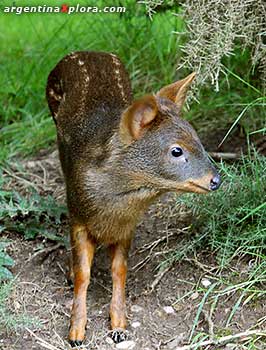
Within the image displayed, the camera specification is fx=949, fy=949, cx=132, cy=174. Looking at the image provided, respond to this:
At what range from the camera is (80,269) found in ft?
14.3

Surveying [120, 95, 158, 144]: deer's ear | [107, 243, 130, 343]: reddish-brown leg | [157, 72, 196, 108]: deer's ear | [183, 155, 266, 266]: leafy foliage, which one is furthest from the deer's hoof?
[157, 72, 196, 108]: deer's ear

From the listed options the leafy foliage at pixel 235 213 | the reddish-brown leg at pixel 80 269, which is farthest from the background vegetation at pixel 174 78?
the reddish-brown leg at pixel 80 269

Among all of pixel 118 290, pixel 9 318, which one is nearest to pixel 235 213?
pixel 118 290

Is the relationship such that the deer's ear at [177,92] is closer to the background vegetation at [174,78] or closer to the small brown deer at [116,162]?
the small brown deer at [116,162]

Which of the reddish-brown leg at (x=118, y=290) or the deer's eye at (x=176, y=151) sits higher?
the deer's eye at (x=176, y=151)

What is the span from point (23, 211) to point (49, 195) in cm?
42

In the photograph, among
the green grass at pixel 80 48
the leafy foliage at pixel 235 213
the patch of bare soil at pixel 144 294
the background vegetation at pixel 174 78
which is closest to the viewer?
the patch of bare soil at pixel 144 294

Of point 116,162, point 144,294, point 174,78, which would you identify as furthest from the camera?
point 174,78

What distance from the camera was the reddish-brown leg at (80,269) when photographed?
14.0 feet

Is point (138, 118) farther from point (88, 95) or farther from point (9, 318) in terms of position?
point (9, 318)

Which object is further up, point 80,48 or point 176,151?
point 176,151

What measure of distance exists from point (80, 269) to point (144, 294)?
0.38 metres

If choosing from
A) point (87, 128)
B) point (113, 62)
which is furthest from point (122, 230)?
point (113, 62)

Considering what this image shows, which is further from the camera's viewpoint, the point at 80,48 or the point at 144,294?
the point at 80,48
